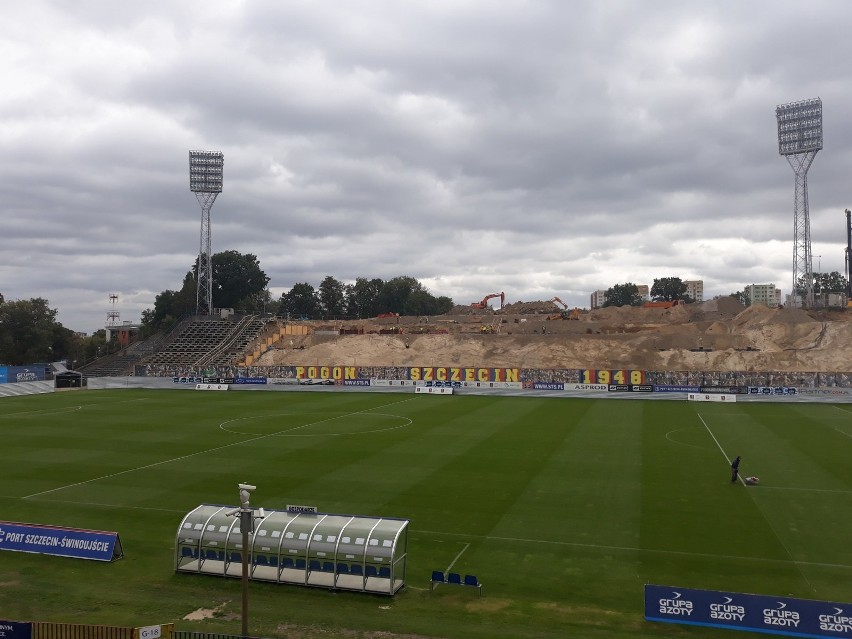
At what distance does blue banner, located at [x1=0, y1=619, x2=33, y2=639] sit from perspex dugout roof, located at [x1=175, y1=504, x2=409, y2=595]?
6266 mm

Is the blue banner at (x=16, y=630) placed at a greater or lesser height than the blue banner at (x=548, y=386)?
lesser

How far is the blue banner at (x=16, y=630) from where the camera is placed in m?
13.9

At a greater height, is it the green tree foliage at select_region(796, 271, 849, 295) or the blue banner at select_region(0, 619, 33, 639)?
the green tree foliage at select_region(796, 271, 849, 295)

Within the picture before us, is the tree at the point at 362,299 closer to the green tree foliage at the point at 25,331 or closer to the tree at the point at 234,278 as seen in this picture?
the tree at the point at 234,278

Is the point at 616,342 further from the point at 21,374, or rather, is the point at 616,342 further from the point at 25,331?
the point at 25,331

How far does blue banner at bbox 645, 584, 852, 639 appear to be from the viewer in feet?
51.0

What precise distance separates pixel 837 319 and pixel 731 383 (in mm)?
38866

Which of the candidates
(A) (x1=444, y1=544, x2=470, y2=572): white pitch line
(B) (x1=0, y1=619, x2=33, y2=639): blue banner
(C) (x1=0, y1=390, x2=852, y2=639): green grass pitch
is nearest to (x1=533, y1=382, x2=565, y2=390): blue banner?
(C) (x1=0, y1=390, x2=852, y2=639): green grass pitch

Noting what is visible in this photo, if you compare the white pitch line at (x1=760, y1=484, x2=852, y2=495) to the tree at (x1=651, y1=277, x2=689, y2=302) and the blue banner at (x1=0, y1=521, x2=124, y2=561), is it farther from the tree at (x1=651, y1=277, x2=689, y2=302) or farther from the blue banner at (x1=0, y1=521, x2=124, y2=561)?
the tree at (x1=651, y1=277, x2=689, y2=302)

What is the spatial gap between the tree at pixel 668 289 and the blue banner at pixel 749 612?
175676mm

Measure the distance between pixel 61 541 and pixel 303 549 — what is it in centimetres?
889

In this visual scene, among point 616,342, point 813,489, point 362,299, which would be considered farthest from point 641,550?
point 362,299

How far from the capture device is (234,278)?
144 meters

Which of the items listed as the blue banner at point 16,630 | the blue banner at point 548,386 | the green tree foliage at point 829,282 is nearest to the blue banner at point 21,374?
the blue banner at point 548,386
